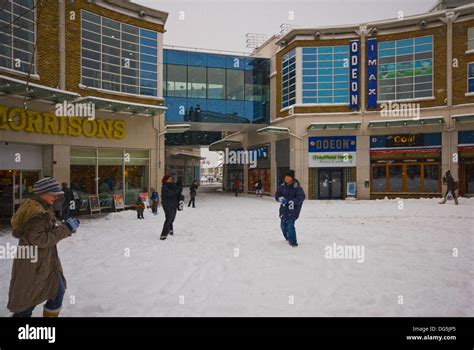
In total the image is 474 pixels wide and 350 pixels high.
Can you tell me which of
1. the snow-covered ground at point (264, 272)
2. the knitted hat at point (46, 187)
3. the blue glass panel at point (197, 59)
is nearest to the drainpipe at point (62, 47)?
the snow-covered ground at point (264, 272)

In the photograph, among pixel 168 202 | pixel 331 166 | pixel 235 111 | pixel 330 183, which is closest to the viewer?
pixel 168 202

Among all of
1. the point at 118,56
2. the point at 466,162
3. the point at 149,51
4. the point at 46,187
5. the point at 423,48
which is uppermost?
the point at 423,48

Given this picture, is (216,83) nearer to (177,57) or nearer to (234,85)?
(234,85)

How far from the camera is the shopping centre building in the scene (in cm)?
1288

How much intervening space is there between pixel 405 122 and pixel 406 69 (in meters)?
3.75

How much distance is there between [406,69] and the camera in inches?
790

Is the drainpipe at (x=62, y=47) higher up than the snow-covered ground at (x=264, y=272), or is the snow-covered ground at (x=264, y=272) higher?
the drainpipe at (x=62, y=47)

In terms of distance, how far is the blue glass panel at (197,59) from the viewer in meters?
22.7

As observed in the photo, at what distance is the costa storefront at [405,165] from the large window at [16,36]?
65.6 feet

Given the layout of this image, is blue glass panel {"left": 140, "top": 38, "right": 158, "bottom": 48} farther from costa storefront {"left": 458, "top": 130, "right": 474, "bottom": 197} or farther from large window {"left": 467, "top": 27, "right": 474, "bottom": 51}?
costa storefront {"left": 458, "top": 130, "right": 474, "bottom": 197}

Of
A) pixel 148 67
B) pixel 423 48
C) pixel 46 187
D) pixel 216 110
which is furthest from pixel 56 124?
pixel 423 48

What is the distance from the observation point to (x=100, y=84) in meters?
15.3

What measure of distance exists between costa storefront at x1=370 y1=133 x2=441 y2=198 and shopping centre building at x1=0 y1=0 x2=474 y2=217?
2.7 inches

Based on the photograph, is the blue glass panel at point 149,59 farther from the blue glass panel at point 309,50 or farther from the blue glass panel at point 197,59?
the blue glass panel at point 309,50
